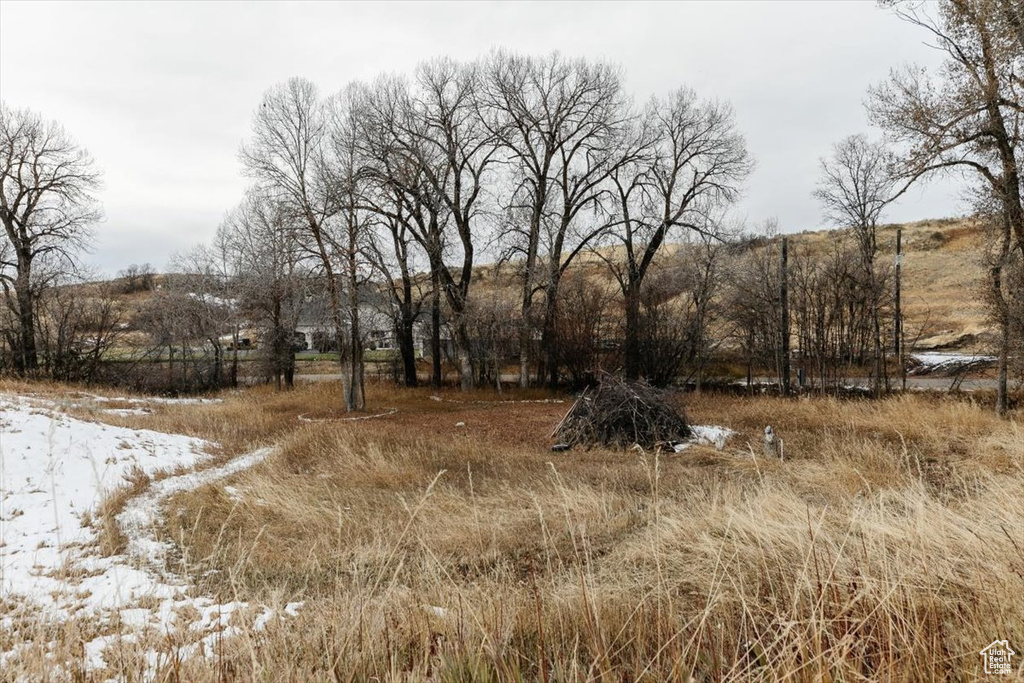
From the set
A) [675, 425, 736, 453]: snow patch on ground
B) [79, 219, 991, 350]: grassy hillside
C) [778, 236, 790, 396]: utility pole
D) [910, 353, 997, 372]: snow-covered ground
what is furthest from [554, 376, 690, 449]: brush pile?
[910, 353, 997, 372]: snow-covered ground

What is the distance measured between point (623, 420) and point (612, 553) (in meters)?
6.65

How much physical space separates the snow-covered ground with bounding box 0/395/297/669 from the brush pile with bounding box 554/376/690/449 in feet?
21.8

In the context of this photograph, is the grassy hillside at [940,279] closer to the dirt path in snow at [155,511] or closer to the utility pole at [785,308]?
the utility pole at [785,308]

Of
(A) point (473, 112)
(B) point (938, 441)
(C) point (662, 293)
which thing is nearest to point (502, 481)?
(B) point (938, 441)

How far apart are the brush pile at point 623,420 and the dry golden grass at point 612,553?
72cm

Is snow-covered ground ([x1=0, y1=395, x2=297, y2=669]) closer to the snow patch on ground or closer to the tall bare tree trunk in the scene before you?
the snow patch on ground

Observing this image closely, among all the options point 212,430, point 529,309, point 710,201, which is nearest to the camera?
point 212,430

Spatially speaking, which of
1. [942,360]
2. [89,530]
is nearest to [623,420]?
[89,530]

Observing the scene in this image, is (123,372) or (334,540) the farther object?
(123,372)

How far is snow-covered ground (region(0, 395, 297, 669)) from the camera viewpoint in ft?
12.0

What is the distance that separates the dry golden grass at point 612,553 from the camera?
215 cm

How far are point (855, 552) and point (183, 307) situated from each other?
33.4m

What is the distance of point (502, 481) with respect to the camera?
26.0ft

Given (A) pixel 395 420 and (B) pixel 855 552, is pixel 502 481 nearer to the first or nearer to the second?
(B) pixel 855 552
